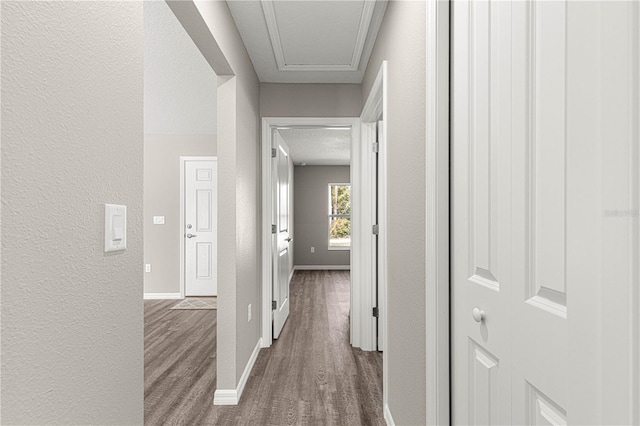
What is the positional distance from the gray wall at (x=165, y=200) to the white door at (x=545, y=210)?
497 cm

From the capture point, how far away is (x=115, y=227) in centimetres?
101

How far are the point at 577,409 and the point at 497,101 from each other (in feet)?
2.34

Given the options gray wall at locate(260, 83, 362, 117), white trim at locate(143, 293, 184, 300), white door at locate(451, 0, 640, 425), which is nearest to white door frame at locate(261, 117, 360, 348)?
gray wall at locate(260, 83, 362, 117)

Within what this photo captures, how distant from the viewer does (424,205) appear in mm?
1482

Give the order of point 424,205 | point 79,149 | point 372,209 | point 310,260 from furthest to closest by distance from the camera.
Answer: point 310,260
point 372,209
point 424,205
point 79,149

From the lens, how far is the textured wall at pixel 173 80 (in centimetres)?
271

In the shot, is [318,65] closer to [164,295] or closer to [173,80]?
[173,80]

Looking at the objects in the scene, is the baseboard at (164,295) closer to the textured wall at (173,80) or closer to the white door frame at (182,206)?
the white door frame at (182,206)

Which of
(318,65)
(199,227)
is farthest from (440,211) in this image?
(199,227)

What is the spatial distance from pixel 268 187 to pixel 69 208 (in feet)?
8.88

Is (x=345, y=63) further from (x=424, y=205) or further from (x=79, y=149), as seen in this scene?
(x=79, y=149)

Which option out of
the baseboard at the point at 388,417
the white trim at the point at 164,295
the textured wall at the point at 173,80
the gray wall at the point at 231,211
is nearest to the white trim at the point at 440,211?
the baseboard at the point at 388,417

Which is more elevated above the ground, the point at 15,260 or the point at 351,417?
the point at 15,260

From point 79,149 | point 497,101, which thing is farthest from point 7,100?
point 497,101
